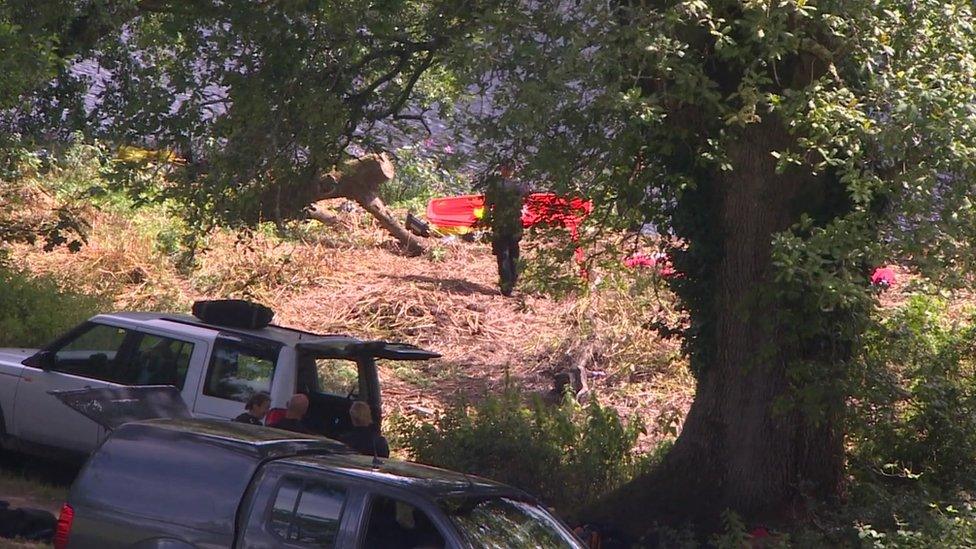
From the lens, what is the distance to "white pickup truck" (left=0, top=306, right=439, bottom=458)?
10.3 m

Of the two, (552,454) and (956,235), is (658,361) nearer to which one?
(552,454)

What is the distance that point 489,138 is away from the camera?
9.09m

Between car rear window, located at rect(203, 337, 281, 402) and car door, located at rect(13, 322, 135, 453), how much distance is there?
3.01ft

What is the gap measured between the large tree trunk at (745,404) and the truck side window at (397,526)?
14.4 ft

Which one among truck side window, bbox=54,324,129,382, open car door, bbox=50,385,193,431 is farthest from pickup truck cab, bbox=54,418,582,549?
truck side window, bbox=54,324,129,382

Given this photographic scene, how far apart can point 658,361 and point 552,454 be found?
503cm

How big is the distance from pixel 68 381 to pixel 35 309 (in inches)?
238

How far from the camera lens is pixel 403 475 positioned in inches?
255

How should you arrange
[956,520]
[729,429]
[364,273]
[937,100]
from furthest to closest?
[364,273] → [729,429] → [956,520] → [937,100]

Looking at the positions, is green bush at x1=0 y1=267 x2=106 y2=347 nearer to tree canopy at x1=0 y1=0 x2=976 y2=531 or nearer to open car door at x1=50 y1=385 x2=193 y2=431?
tree canopy at x1=0 y1=0 x2=976 y2=531

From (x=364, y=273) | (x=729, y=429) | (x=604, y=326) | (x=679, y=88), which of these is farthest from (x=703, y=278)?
(x=364, y=273)

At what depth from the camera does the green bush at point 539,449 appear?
1193 cm

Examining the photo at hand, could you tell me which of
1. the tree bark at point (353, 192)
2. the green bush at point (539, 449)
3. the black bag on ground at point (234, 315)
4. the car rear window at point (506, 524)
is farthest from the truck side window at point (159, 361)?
the car rear window at point (506, 524)

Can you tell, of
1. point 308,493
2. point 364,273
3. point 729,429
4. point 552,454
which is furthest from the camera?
point 364,273
